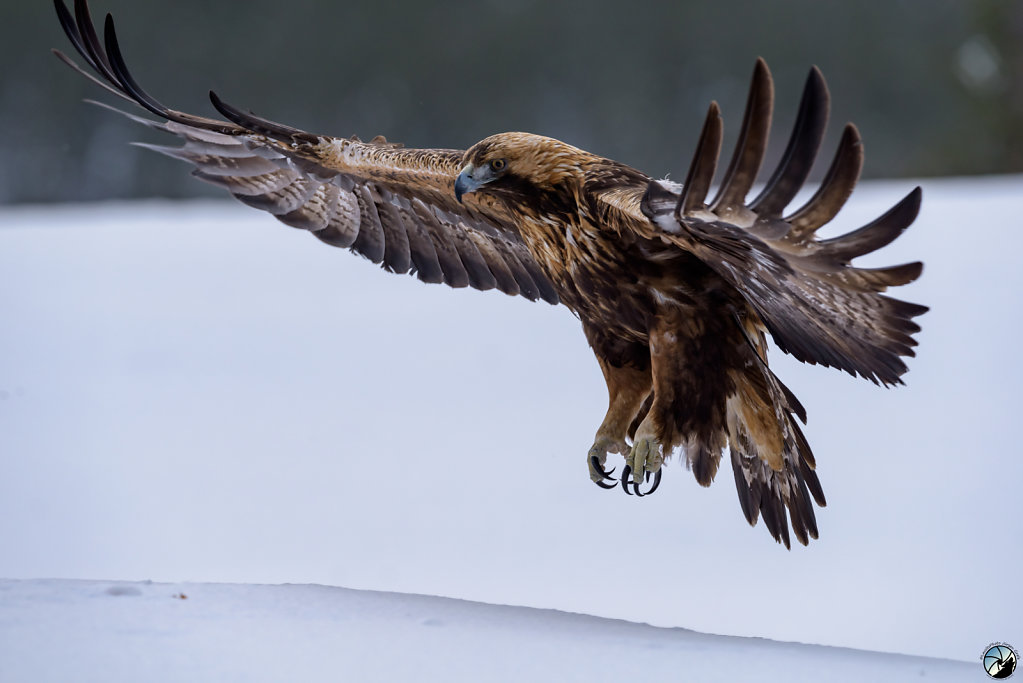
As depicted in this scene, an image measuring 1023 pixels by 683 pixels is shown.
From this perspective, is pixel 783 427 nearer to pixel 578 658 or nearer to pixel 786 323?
pixel 786 323

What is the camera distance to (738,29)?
58.5 feet

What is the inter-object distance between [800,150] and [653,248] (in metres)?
0.86

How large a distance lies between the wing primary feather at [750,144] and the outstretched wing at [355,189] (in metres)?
1.23

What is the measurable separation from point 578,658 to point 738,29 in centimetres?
1659

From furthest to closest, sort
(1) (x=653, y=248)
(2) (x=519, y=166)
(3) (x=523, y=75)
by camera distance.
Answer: (3) (x=523, y=75)
(2) (x=519, y=166)
(1) (x=653, y=248)

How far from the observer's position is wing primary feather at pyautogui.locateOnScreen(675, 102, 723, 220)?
78.0 inches

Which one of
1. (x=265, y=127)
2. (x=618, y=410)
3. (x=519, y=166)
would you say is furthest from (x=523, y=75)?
(x=519, y=166)

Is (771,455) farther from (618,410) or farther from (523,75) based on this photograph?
(523,75)

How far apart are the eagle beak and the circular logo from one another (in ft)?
5.81

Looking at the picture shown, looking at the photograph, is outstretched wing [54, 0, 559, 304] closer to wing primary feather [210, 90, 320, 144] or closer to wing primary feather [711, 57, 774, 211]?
wing primary feather [210, 90, 320, 144]

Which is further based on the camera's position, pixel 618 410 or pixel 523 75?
pixel 523 75

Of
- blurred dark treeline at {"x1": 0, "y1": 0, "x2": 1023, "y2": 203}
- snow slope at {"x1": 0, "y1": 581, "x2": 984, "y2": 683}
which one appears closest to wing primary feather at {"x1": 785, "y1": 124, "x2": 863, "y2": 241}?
snow slope at {"x1": 0, "y1": 581, "x2": 984, "y2": 683}

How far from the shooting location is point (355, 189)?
3.94 metres

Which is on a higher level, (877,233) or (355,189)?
(355,189)
